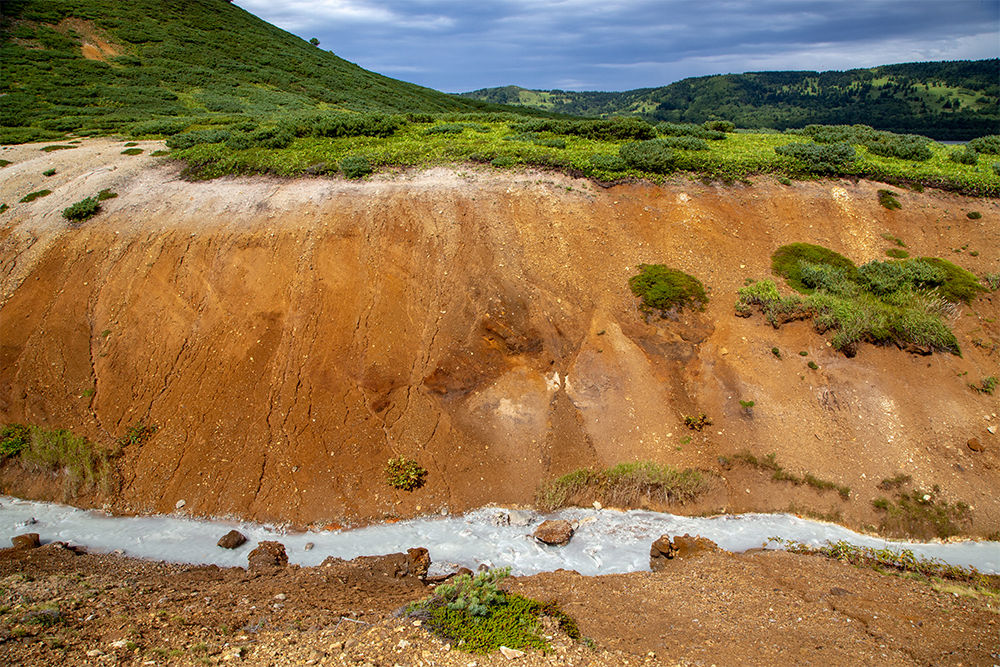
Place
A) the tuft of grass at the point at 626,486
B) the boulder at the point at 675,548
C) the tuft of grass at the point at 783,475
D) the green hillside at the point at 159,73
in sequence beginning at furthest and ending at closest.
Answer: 1. the green hillside at the point at 159,73
2. the tuft of grass at the point at 626,486
3. the tuft of grass at the point at 783,475
4. the boulder at the point at 675,548

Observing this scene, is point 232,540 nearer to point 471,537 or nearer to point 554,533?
point 471,537

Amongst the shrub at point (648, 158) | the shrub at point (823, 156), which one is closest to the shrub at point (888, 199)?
the shrub at point (823, 156)

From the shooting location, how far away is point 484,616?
857cm

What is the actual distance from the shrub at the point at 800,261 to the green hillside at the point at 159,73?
25.8 metres

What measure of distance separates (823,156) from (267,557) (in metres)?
22.6

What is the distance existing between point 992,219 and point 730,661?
750 inches

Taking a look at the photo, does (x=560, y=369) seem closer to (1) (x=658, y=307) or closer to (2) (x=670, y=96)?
(1) (x=658, y=307)

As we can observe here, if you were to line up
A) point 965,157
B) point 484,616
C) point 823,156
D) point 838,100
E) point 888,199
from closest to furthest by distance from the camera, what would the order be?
1. point 484,616
2. point 888,199
3. point 823,156
4. point 965,157
5. point 838,100

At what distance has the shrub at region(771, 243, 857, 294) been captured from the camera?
55.1ft

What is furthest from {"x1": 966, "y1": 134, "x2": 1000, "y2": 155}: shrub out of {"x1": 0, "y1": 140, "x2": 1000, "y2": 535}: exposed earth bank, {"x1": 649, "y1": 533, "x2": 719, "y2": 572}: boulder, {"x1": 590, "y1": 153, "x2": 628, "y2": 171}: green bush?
{"x1": 649, "y1": 533, "x2": 719, "y2": 572}: boulder

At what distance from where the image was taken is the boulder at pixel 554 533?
12008 millimetres

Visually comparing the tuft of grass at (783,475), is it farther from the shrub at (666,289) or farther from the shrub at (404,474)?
the shrub at (404,474)

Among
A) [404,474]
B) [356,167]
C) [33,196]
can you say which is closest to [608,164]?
[356,167]

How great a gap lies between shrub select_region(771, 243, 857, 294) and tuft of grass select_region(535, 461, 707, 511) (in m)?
7.54
